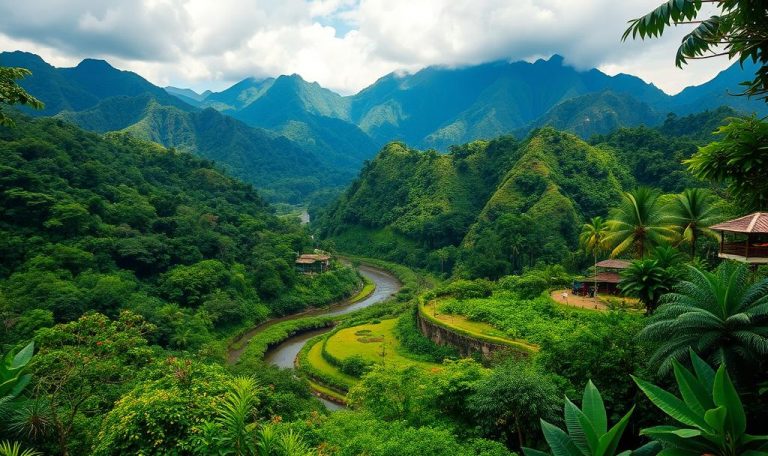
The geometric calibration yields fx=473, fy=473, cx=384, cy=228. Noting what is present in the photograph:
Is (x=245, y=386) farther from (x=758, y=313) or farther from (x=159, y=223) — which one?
(x=159, y=223)

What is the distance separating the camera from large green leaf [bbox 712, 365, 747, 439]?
23.4 ft

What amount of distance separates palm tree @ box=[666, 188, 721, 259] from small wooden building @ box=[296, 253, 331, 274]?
51683mm

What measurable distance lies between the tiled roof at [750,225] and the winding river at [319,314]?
26.3 metres

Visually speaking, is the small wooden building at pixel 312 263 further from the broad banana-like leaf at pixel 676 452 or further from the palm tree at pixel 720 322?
the broad banana-like leaf at pixel 676 452

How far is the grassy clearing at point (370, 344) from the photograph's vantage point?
38.1 m

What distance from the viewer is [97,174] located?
56969 mm

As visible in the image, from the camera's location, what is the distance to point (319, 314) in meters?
61.3

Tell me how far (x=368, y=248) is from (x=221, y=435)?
3571 inches

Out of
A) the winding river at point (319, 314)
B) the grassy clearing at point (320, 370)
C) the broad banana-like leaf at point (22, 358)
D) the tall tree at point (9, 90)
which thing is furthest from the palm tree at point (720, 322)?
the winding river at point (319, 314)

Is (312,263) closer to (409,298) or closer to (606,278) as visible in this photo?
(409,298)

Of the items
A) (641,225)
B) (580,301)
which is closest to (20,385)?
(641,225)

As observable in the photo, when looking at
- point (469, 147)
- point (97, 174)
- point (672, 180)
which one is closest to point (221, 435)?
point (97, 174)

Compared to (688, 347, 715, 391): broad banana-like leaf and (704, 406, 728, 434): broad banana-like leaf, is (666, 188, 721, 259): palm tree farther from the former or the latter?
(704, 406, 728, 434): broad banana-like leaf

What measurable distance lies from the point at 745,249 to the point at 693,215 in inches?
330
